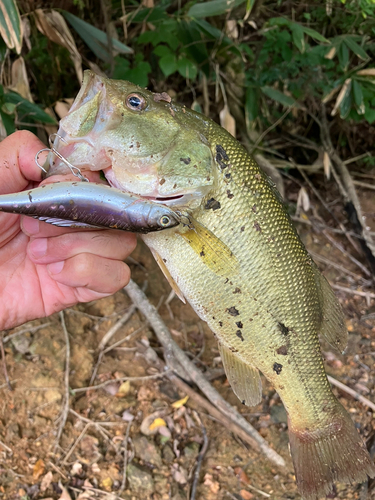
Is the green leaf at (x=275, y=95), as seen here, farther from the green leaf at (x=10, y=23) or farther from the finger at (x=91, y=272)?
the finger at (x=91, y=272)

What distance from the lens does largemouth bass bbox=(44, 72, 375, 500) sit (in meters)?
1.29

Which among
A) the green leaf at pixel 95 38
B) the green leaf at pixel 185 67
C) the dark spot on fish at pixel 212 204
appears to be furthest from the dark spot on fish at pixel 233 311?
the green leaf at pixel 95 38

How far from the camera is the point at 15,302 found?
1.60m

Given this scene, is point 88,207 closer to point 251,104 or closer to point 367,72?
point 251,104

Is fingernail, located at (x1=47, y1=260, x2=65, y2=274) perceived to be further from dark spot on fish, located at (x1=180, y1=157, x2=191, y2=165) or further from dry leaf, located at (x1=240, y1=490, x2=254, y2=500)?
dry leaf, located at (x1=240, y1=490, x2=254, y2=500)

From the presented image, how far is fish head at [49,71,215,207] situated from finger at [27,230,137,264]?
0.65ft

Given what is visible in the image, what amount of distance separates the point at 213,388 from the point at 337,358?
1221mm

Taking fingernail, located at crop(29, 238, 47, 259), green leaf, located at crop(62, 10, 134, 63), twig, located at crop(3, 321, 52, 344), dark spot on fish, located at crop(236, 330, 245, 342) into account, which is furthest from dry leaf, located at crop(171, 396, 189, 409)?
green leaf, located at crop(62, 10, 134, 63)

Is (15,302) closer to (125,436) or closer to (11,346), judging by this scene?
(11,346)

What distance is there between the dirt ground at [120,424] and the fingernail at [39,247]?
125 cm

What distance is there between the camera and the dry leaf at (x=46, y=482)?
194cm

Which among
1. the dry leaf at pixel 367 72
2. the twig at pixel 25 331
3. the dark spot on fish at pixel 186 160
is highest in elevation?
the dark spot on fish at pixel 186 160

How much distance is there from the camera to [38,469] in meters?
1.99

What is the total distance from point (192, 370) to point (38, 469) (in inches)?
42.6
